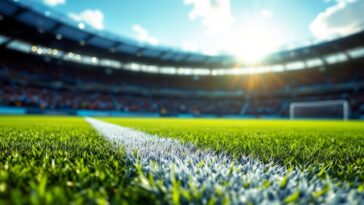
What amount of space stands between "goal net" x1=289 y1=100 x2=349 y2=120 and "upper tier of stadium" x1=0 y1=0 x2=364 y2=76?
24.3ft

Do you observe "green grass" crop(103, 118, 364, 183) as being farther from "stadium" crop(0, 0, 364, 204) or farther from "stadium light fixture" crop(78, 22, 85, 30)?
"stadium light fixture" crop(78, 22, 85, 30)

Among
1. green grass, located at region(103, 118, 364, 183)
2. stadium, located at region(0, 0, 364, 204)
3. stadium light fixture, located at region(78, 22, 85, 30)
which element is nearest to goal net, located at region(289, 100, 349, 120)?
stadium, located at region(0, 0, 364, 204)

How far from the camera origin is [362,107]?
2867cm

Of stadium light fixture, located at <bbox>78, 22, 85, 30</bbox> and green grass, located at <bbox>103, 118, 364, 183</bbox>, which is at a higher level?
stadium light fixture, located at <bbox>78, 22, 85, 30</bbox>

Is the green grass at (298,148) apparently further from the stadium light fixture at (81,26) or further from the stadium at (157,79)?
the stadium light fixture at (81,26)

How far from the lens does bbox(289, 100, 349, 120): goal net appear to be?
88.8ft

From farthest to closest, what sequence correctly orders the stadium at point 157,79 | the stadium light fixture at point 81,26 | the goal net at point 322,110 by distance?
1. the goal net at point 322,110
2. the stadium light fixture at point 81,26
3. the stadium at point 157,79

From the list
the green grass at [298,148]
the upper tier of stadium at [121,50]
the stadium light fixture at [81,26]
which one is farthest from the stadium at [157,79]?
the green grass at [298,148]

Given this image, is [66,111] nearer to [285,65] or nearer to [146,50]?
[146,50]

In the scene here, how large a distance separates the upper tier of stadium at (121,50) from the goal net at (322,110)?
7.41 metres

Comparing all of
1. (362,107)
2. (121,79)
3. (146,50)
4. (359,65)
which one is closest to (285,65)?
(359,65)

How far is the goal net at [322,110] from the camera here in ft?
88.8

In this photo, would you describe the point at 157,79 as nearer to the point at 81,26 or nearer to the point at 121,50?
the point at 121,50

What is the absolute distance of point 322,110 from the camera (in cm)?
2931
